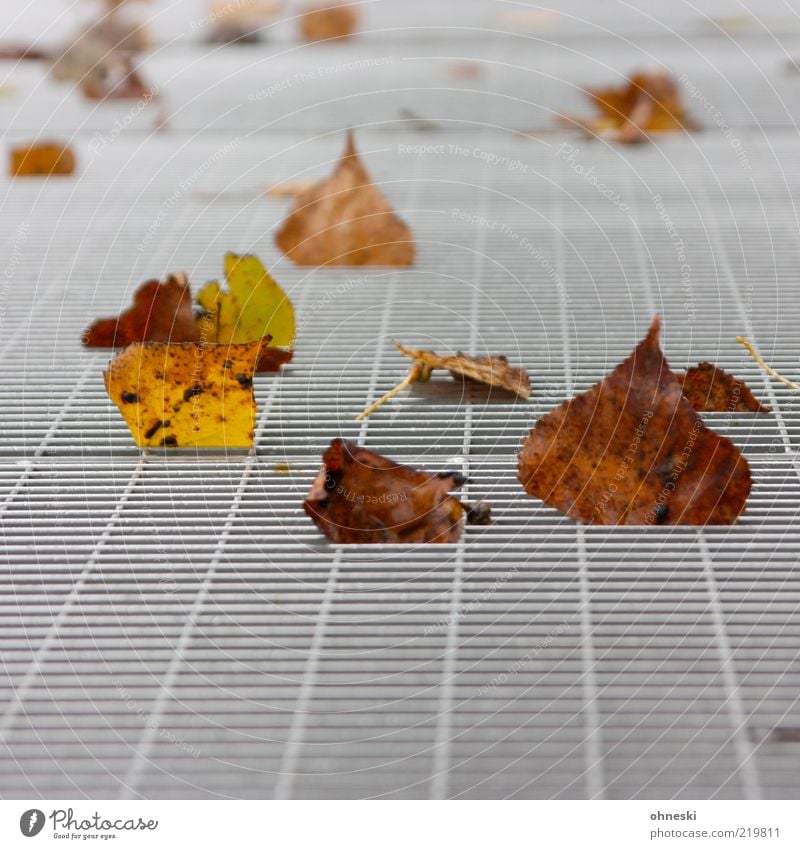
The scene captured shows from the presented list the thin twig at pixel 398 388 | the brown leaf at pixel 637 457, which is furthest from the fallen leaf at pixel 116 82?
the brown leaf at pixel 637 457

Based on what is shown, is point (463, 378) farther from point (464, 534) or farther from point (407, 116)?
point (407, 116)

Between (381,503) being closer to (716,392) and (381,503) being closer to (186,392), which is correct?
(186,392)

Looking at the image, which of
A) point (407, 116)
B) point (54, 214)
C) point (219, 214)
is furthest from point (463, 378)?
point (407, 116)

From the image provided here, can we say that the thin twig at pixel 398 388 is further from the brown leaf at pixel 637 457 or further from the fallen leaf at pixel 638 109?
the fallen leaf at pixel 638 109

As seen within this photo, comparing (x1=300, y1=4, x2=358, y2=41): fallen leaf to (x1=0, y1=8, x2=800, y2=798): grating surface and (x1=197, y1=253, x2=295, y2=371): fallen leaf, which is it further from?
(x1=197, y1=253, x2=295, y2=371): fallen leaf

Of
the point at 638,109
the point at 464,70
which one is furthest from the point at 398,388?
the point at 464,70

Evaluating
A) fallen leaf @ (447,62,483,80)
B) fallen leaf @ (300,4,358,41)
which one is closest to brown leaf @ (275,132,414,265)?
fallen leaf @ (447,62,483,80)
